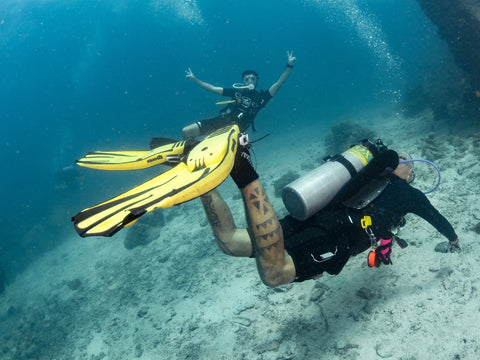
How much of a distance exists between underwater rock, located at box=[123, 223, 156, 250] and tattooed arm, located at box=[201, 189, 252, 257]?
8.15 m

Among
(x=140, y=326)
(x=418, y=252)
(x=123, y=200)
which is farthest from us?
(x=140, y=326)

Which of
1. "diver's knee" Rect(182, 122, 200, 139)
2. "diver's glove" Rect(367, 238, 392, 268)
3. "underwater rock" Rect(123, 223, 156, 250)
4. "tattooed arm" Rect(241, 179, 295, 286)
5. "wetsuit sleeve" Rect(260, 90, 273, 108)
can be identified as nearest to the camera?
"tattooed arm" Rect(241, 179, 295, 286)

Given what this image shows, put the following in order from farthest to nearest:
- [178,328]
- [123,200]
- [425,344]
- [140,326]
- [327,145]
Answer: [327,145]
[140,326]
[178,328]
[425,344]
[123,200]

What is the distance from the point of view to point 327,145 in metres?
15.2

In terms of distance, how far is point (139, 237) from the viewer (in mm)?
10758

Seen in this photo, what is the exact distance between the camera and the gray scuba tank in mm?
3051

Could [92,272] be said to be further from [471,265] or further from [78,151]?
[78,151]

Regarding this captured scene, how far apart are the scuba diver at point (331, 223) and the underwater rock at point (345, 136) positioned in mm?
10606

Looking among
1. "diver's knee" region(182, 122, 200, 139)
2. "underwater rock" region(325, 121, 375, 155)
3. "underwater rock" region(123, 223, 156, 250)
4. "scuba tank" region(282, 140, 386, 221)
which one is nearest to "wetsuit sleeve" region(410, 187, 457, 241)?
"scuba tank" region(282, 140, 386, 221)

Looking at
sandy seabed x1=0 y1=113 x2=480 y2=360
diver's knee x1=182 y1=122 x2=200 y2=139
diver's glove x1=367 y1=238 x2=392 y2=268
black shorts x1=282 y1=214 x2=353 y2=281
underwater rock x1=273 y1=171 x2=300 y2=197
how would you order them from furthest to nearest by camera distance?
underwater rock x1=273 y1=171 x2=300 y2=197 < diver's knee x1=182 y1=122 x2=200 y2=139 < sandy seabed x1=0 y1=113 x2=480 y2=360 < diver's glove x1=367 y1=238 x2=392 y2=268 < black shorts x1=282 y1=214 x2=353 y2=281

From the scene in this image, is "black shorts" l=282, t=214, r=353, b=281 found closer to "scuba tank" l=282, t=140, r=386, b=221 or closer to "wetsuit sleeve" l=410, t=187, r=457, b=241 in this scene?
"scuba tank" l=282, t=140, r=386, b=221

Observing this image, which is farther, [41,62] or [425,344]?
[41,62]

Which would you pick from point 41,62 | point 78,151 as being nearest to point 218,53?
point 41,62

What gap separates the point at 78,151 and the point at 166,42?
232 feet
